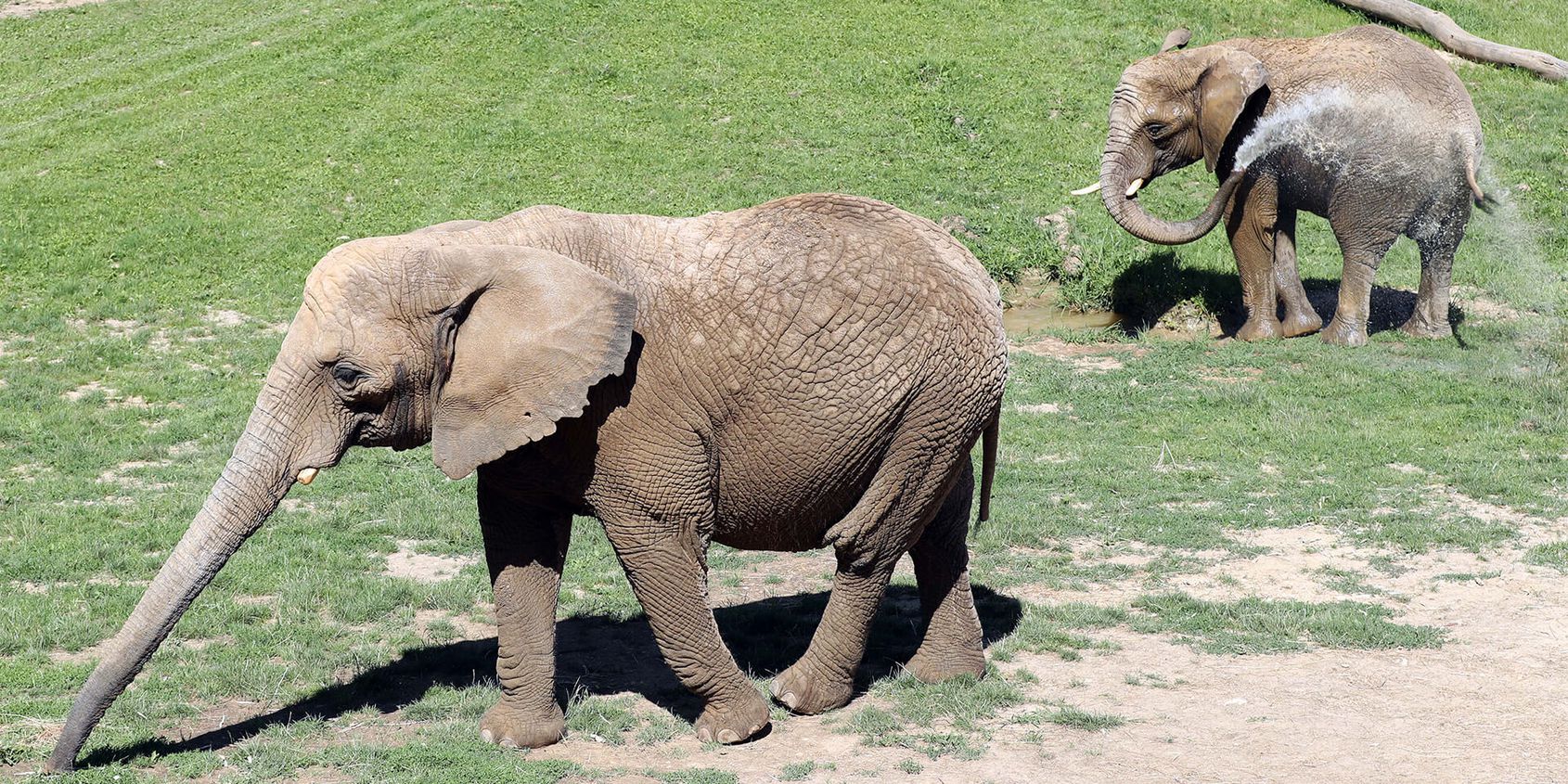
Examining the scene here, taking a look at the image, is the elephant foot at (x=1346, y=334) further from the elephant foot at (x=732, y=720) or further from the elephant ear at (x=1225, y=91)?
the elephant foot at (x=732, y=720)

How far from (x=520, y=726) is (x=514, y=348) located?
76.2 inches

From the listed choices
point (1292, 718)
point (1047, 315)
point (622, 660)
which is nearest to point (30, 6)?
point (1047, 315)

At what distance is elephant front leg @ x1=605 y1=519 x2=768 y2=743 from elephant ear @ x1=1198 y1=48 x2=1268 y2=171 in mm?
9340

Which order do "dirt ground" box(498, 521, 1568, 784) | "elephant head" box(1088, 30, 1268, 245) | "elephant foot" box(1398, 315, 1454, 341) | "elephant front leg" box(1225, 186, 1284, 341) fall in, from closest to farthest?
"dirt ground" box(498, 521, 1568, 784), "elephant head" box(1088, 30, 1268, 245), "elephant foot" box(1398, 315, 1454, 341), "elephant front leg" box(1225, 186, 1284, 341)

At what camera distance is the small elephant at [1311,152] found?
14711mm

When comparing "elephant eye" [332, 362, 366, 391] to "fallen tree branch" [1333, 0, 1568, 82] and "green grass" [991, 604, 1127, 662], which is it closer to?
"green grass" [991, 604, 1127, 662]

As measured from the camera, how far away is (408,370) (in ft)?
21.6

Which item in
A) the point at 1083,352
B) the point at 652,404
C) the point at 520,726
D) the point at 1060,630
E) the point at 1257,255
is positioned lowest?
the point at 1083,352

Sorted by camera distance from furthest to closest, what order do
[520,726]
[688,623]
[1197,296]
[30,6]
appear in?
[30,6] → [1197,296] → [520,726] → [688,623]

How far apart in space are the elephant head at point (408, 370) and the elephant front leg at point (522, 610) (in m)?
0.90

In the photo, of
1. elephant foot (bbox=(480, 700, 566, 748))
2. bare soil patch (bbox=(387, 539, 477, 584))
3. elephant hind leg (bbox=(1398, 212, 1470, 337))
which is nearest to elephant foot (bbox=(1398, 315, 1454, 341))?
elephant hind leg (bbox=(1398, 212, 1470, 337))

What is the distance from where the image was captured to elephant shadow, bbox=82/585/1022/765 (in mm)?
7781

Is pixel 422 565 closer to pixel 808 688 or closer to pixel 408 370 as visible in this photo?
Result: pixel 808 688

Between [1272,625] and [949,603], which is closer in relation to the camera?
[949,603]
